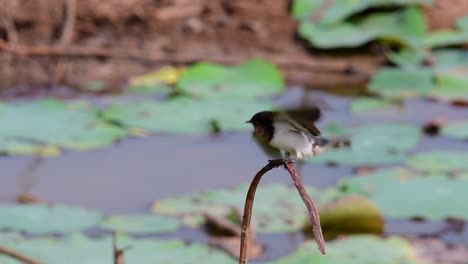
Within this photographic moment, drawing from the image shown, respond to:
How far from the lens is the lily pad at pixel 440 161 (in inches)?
144

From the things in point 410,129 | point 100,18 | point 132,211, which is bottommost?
point 132,211

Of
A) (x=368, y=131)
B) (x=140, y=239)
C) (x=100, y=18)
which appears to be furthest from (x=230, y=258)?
(x=100, y=18)

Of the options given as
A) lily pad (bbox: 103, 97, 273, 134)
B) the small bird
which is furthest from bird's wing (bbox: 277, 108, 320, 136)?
lily pad (bbox: 103, 97, 273, 134)

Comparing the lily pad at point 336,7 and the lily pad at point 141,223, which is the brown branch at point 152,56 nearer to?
the lily pad at point 336,7

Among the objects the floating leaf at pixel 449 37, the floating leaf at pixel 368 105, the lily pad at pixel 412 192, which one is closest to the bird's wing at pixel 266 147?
the lily pad at pixel 412 192

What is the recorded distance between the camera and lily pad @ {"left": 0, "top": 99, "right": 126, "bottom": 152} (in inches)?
154

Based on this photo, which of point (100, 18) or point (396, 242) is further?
point (100, 18)

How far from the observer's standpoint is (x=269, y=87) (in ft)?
15.2

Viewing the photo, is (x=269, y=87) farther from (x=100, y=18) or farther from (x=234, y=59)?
(x=100, y=18)

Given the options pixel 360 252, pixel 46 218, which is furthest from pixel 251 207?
pixel 46 218

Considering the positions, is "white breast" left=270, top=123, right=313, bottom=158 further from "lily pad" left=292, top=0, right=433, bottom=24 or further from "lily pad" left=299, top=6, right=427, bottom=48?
"lily pad" left=292, top=0, right=433, bottom=24

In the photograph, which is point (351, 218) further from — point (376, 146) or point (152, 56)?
point (152, 56)

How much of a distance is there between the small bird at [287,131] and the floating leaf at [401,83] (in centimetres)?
309

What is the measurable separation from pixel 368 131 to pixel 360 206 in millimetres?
914
